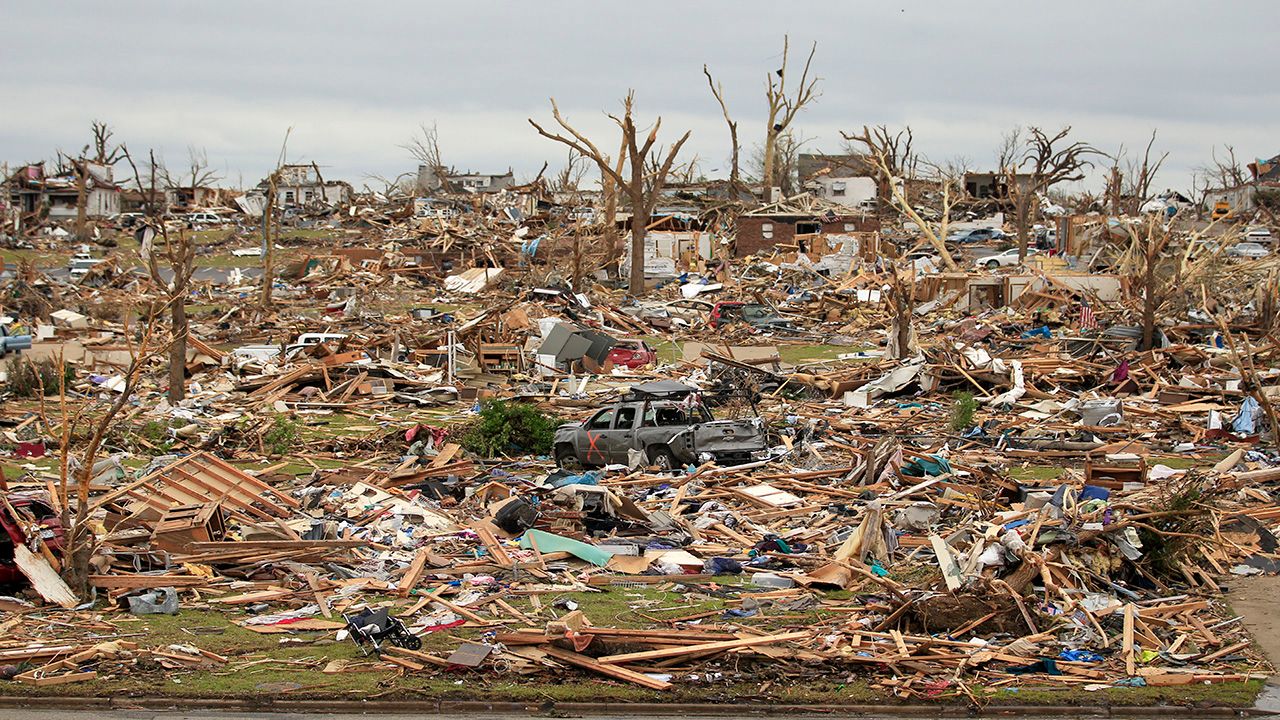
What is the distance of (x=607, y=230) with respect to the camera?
49875 millimetres

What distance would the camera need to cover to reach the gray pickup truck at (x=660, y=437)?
66.3 feet

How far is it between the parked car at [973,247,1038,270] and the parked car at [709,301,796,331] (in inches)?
456

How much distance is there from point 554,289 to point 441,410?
14.4 m

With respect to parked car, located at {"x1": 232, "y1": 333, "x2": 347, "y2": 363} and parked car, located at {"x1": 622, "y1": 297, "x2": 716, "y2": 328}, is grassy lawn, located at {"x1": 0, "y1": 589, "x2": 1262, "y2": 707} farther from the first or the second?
parked car, located at {"x1": 622, "y1": 297, "x2": 716, "y2": 328}

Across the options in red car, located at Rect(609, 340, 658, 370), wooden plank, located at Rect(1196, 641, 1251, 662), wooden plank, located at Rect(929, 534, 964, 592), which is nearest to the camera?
wooden plank, located at Rect(1196, 641, 1251, 662)

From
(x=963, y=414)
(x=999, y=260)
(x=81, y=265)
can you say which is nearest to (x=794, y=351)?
(x=963, y=414)

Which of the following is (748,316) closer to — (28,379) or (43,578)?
(28,379)

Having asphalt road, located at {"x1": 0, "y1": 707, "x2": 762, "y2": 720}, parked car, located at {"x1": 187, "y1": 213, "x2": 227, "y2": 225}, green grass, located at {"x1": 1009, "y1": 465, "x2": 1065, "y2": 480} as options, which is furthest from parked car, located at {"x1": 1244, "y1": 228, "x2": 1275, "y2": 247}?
parked car, located at {"x1": 187, "y1": 213, "x2": 227, "y2": 225}

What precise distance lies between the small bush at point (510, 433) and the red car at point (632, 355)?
978 centimetres

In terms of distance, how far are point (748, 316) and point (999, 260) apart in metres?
15.3

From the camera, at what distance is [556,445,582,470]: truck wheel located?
20969mm

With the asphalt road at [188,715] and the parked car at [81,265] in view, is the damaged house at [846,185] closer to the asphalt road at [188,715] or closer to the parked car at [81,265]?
the parked car at [81,265]

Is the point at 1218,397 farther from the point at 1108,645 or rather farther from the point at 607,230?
the point at 607,230

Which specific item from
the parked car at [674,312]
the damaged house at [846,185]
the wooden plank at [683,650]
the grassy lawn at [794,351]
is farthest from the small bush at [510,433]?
the damaged house at [846,185]
